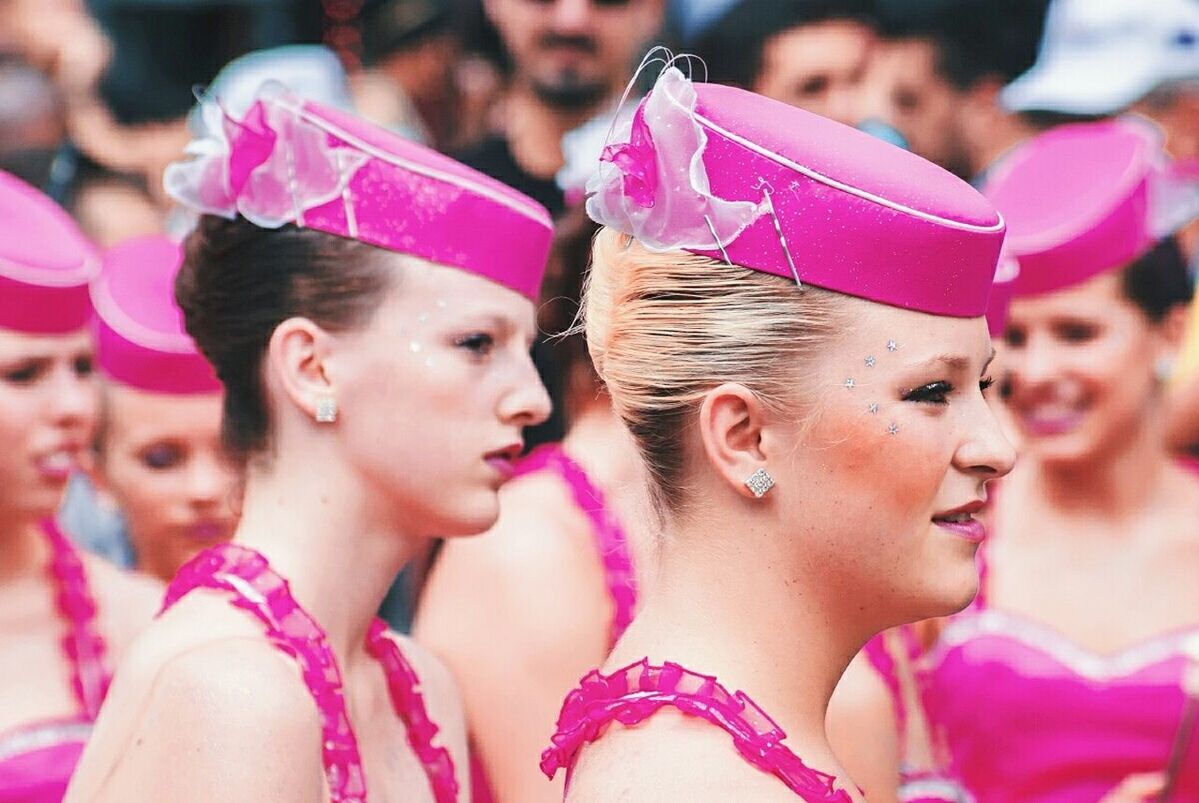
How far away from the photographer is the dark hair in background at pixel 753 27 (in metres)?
5.07

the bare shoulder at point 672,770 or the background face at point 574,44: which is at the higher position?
the background face at point 574,44

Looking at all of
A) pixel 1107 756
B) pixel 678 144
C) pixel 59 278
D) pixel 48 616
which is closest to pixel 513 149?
pixel 59 278

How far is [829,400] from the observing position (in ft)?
6.34

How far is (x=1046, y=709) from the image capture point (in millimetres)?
3801

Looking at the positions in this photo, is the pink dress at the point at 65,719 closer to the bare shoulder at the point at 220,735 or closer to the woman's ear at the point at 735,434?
the bare shoulder at the point at 220,735

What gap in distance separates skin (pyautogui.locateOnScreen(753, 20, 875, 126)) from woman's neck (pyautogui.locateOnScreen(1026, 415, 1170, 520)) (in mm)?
1377

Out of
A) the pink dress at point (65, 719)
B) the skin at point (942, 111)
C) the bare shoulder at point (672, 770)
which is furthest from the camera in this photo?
the skin at point (942, 111)

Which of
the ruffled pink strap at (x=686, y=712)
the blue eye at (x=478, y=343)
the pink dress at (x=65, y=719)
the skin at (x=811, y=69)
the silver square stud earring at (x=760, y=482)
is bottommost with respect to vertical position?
the pink dress at (x=65, y=719)

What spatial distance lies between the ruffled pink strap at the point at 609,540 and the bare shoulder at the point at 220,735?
0.85m

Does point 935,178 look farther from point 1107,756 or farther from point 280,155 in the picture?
point 1107,756

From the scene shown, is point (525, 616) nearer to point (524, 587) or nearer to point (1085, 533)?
point (524, 587)

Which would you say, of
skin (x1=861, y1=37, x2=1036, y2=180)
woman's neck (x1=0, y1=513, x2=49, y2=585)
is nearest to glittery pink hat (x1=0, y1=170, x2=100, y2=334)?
woman's neck (x1=0, y1=513, x2=49, y2=585)

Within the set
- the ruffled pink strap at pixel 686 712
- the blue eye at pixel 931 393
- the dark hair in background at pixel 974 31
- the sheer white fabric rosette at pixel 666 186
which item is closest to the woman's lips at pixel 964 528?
the blue eye at pixel 931 393

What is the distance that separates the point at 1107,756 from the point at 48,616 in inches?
89.1
